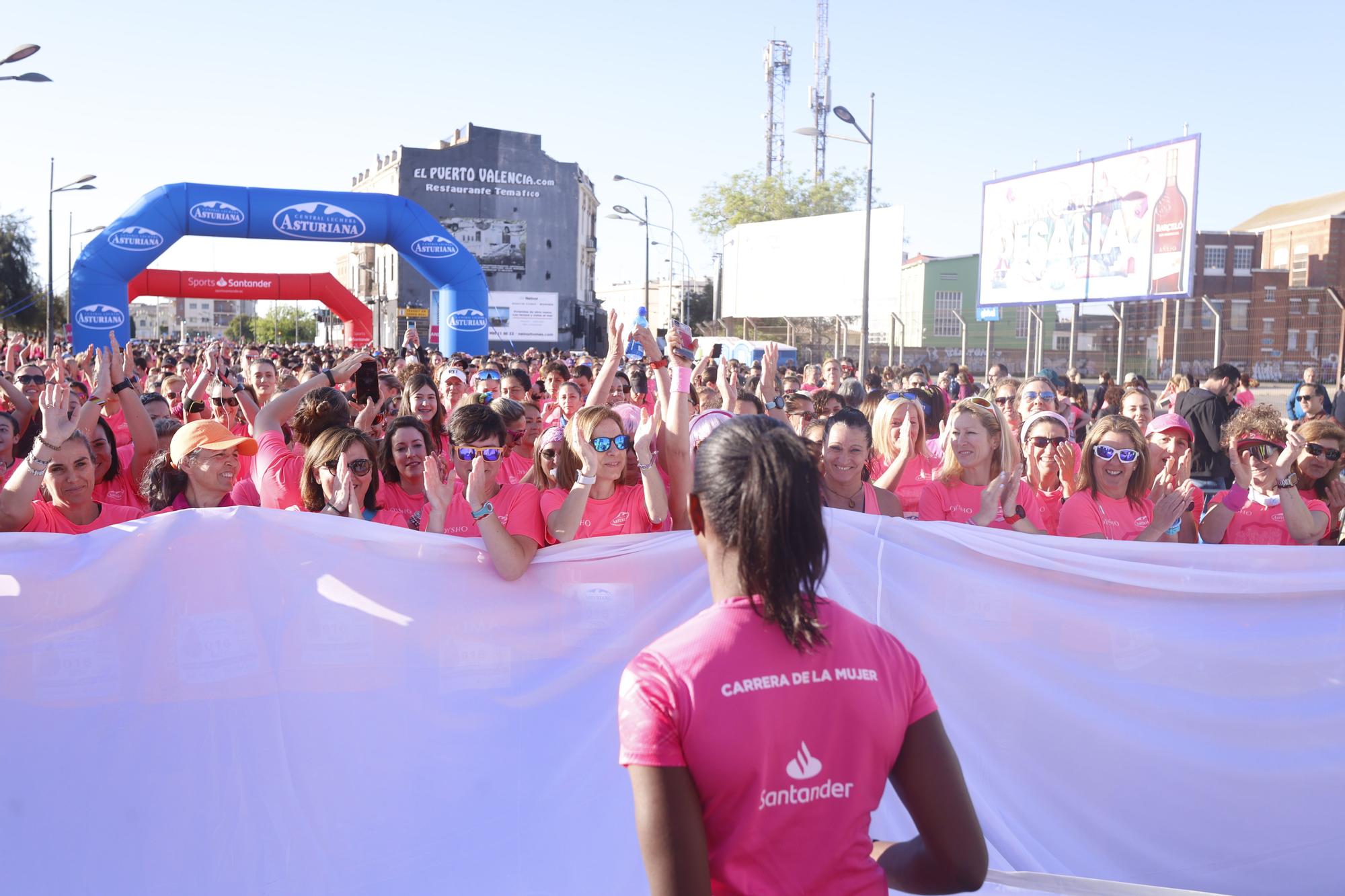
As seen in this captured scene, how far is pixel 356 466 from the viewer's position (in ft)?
14.4

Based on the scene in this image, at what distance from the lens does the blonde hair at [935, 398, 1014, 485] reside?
516cm

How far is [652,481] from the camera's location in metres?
4.31

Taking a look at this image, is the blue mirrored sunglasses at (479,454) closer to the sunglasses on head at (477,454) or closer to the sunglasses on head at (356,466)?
the sunglasses on head at (477,454)

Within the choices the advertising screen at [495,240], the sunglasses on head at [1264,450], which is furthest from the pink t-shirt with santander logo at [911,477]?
the advertising screen at [495,240]

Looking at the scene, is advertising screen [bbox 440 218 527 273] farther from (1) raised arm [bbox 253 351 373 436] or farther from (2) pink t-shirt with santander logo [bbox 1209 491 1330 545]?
(2) pink t-shirt with santander logo [bbox 1209 491 1330 545]

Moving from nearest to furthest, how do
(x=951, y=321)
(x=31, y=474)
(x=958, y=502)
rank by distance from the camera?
1. (x=31, y=474)
2. (x=958, y=502)
3. (x=951, y=321)

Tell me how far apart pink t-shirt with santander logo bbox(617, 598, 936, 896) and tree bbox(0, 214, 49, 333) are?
4921cm

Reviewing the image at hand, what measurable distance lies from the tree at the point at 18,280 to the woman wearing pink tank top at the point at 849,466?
4676cm

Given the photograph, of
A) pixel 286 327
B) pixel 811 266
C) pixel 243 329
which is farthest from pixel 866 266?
pixel 243 329

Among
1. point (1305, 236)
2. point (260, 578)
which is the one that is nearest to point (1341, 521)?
point (260, 578)

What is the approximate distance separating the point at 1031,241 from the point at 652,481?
23532mm

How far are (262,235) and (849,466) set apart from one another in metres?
19.5

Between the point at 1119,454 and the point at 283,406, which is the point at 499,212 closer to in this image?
the point at 283,406

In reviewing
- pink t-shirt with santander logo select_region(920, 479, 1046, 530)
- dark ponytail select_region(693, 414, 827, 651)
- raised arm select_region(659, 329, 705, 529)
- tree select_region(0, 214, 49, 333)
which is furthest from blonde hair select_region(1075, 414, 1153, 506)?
tree select_region(0, 214, 49, 333)
